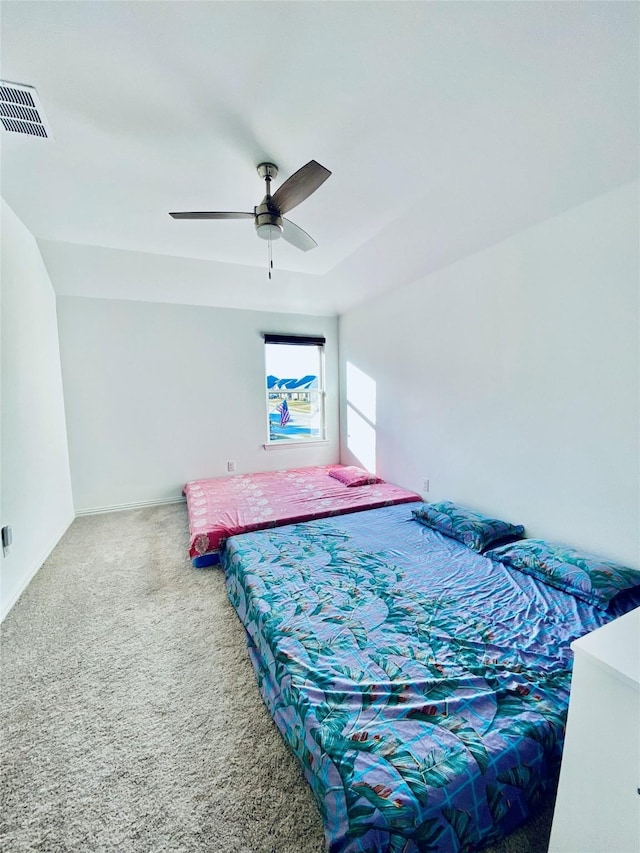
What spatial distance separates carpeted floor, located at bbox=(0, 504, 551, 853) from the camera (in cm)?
105

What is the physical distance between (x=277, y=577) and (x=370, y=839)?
119 cm

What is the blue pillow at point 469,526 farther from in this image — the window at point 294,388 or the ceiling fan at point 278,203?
the window at point 294,388

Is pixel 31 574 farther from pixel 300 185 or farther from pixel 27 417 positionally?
pixel 300 185

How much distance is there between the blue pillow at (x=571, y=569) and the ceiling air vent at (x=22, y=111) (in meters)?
3.43

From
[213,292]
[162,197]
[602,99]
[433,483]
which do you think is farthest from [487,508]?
[213,292]

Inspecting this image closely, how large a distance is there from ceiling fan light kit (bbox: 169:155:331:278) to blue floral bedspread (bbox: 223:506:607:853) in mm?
2089

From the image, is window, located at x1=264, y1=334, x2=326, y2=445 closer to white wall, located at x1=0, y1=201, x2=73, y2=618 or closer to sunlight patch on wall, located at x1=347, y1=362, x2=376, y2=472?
sunlight patch on wall, located at x1=347, y1=362, x2=376, y2=472

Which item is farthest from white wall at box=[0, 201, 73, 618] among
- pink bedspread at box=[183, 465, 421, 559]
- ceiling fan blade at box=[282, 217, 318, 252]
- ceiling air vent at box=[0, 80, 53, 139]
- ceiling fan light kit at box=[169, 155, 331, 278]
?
ceiling fan blade at box=[282, 217, 318, 252]

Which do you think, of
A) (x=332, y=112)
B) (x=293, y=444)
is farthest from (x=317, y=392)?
(x=332, y=112)

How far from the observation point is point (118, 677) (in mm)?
1628

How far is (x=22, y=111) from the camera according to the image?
5.24ft

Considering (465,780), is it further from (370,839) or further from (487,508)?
(487,508)

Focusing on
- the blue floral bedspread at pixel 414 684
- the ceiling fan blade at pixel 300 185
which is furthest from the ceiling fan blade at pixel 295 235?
the blue floral bedspread at pixel 414 684

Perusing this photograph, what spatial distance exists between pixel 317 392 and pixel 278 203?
3087mm
